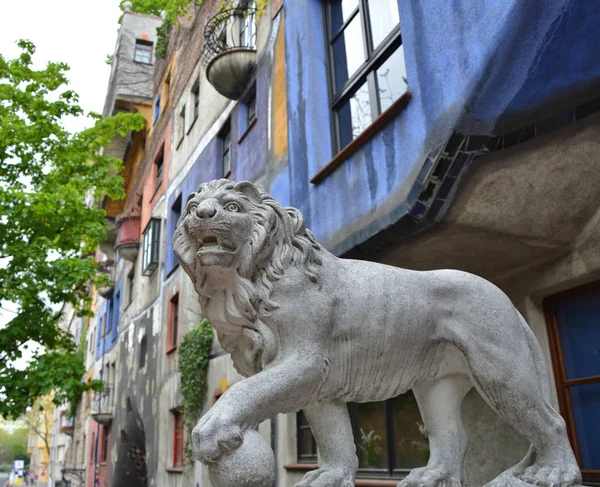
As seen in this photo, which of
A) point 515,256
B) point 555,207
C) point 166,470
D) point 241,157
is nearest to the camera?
point 555,207

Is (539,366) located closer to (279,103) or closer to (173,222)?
(279,103)

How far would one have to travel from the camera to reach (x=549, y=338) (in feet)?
17.1

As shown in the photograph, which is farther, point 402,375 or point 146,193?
point 146,193

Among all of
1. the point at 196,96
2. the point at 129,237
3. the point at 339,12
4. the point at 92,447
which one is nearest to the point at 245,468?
A: the point at 339,12

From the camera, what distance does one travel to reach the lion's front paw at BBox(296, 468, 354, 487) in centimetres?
271

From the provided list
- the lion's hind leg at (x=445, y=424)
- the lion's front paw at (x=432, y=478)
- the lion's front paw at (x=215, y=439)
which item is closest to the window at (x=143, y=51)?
the lion's hind leg at (x=445, y=424)

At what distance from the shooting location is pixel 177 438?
1321cm

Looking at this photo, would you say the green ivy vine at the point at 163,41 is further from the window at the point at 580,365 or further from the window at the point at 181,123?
the window at the point at 580,365

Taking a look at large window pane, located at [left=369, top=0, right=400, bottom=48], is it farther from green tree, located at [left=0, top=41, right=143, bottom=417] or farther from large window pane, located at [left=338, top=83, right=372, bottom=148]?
green tree, located at [left=0, top=41, right=143, bottom=417]

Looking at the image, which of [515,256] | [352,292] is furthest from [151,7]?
[352,292]

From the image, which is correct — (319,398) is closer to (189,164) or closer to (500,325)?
(500,325)

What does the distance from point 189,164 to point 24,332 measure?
21.0ft

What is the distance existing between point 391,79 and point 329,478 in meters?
4.49

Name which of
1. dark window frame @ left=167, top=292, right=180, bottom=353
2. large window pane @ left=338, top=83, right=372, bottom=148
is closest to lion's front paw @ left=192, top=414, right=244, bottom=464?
large window pane @ left=338, top=83, right=372, bottom=148
